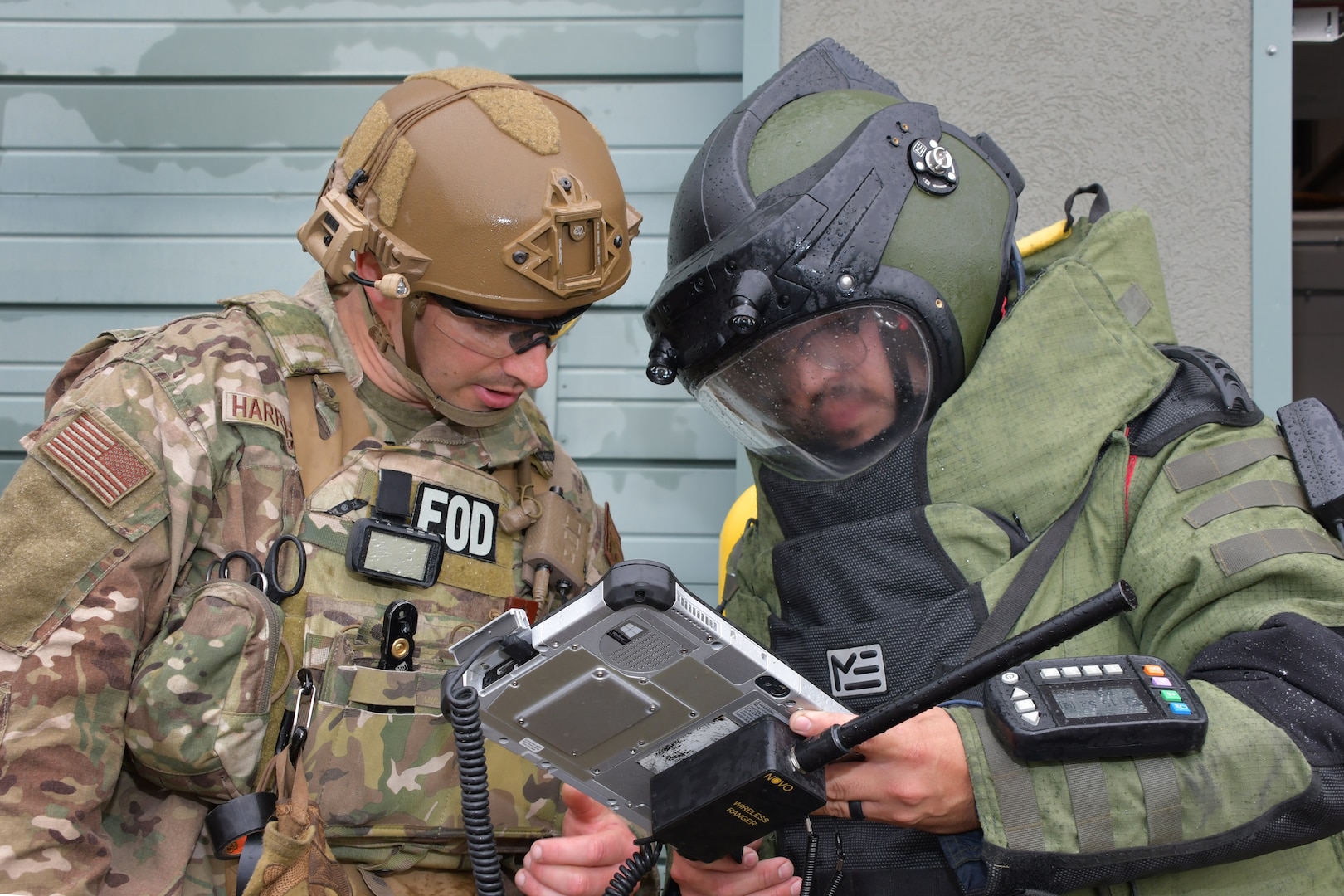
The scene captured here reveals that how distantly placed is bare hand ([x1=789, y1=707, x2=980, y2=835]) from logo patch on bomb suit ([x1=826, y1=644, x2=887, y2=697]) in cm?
28

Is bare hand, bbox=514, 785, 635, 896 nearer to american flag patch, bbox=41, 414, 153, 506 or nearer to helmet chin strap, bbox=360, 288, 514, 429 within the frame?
helmet chin strap, bbox=360, 288, 514, 429

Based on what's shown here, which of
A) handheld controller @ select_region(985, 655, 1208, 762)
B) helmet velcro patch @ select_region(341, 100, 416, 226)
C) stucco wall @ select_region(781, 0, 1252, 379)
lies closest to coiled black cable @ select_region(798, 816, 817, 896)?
handheld controller @ select_region(985, 655, 1208, 762)

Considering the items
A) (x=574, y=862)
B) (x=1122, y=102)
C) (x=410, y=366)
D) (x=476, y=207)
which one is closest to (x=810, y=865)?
(x=574, y=862)

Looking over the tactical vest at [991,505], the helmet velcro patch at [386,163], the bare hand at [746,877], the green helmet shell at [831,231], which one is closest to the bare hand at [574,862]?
the bare hand at [746,877]

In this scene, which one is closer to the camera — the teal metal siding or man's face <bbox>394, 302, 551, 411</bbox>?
man's face <bbox>394, 302, 551, 411</bbox>

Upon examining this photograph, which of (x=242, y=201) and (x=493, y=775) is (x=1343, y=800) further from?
(x=242, y=201)

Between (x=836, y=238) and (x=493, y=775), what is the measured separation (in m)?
1.29

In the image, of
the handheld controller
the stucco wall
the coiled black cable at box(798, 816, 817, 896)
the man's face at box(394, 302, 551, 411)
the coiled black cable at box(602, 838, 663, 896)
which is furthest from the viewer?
the stucco wall

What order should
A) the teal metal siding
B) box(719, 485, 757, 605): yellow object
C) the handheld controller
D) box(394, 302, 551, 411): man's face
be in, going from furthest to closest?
the teal metal siding
box(719, 485, 757, 605): yellow object
box(394, 302, 551, 411): man's face
the handheld controller

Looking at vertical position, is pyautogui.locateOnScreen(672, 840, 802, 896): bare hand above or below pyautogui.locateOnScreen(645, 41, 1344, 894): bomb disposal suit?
below

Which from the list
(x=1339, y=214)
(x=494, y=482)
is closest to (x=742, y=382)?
(x=494, y=482)

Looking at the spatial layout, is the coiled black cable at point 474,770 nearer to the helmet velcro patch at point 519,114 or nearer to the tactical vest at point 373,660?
the tactical vest at point 373,660

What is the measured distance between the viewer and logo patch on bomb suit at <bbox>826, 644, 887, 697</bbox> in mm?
2225

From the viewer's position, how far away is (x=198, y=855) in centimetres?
237
